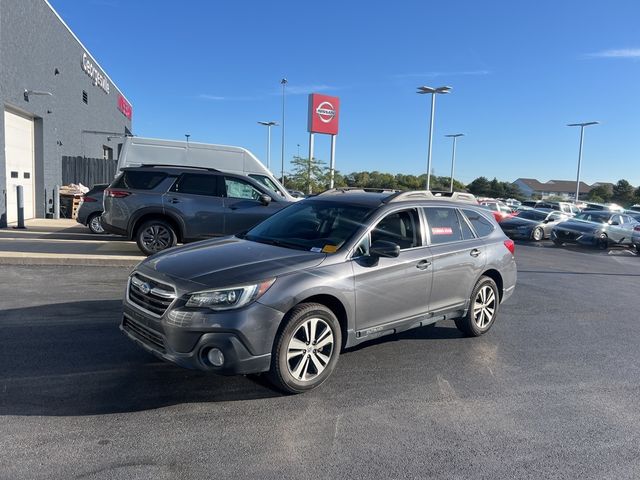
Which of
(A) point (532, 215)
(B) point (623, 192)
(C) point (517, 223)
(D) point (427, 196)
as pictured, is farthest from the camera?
(B) point (623, 192)

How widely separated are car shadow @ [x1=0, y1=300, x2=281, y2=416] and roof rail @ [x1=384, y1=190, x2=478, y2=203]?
234cm

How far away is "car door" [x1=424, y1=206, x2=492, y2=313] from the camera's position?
518 cm

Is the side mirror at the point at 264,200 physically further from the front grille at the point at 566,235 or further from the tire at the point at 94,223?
the front grille at the point at 566,235

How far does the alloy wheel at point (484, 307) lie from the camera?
579 cm

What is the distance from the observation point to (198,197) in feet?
32.7

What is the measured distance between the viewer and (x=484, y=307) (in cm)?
589

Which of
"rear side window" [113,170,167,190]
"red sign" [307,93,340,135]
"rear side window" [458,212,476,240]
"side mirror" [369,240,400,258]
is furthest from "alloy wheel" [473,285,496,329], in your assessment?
"red sign" [307,93,340,135]

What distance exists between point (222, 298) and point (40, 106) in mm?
16149

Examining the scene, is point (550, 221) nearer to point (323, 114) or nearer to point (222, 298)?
point (323, 114)

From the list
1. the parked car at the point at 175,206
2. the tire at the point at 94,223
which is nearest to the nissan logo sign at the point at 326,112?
the tire at the point at 94,223

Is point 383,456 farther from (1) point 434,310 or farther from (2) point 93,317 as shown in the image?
(2) point 93,317

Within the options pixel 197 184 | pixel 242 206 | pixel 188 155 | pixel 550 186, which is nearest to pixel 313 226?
pixel 242 206

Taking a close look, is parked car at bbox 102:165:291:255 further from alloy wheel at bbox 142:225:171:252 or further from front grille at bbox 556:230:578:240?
front grille at bbox 556:230:578:240

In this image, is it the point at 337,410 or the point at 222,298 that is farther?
the point at 337,410
